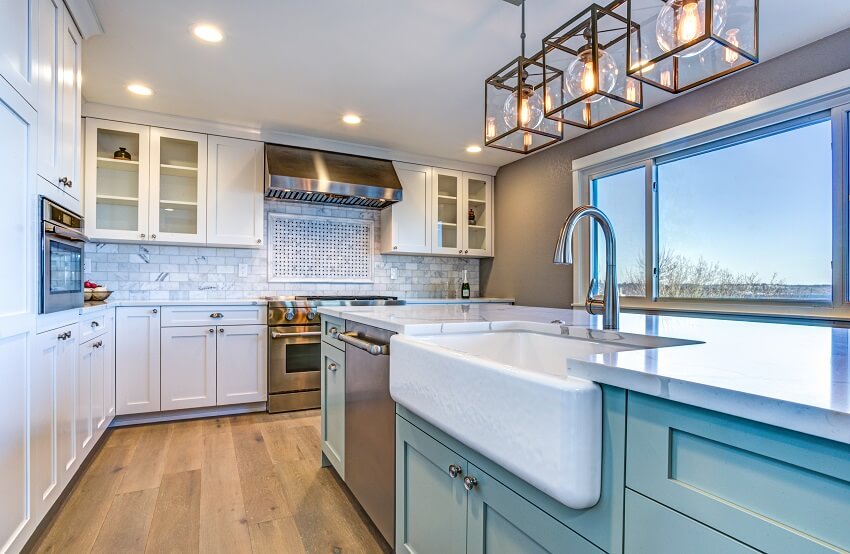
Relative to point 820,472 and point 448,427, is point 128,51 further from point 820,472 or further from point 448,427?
point 820,472

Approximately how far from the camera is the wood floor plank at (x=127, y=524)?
1.75 metres

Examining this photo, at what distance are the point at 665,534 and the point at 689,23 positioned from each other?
134 cm

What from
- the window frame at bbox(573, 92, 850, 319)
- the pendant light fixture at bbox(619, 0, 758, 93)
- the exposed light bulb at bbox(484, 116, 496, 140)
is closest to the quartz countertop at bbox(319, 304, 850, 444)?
the pendant light fixture at bbox(619, 0, 758, 93)

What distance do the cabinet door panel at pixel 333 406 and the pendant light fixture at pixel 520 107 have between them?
1228 mm

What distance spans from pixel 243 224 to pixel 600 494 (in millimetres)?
3611

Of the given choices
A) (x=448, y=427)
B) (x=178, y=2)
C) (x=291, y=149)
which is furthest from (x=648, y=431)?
(x=291, y=149)

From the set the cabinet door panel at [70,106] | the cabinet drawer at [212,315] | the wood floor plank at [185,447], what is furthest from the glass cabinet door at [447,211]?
the cabinet door panel at [70,106]

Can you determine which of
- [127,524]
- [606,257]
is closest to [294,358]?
[127,524]

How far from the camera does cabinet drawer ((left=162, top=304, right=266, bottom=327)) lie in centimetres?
337

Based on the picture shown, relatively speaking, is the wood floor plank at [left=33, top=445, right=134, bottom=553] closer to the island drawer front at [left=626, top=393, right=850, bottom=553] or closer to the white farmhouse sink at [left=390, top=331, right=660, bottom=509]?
the white farmhouse sink at [left=390, top=331, right=660, bottom=509]

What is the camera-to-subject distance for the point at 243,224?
12.4 ft

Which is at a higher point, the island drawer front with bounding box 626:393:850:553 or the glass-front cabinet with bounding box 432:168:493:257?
the glass-front cabinet with bounding box 432:168:493:257

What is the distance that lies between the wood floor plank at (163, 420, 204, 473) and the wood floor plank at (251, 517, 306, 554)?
2.77ft

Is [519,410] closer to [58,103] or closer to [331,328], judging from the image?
[331,328]
